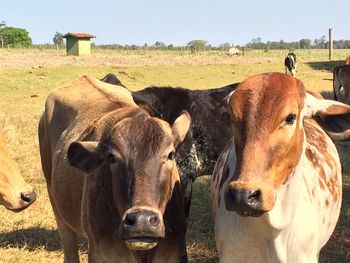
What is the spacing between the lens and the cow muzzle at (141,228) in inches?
112

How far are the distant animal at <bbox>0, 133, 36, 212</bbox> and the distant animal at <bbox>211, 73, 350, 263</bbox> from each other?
1.53m

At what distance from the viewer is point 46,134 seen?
202 inches

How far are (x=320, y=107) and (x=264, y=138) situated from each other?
0.69 metres

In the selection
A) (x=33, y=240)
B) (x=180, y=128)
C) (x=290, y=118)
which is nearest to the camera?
(x=290, y=118)

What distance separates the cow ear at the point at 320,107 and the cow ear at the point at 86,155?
1.38 m

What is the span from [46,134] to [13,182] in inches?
39.6

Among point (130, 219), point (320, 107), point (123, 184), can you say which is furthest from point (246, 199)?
point (320, 107)

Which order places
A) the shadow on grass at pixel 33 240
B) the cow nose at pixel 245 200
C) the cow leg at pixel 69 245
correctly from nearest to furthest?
1. the cow nose at pixel 245 200
2. the cow leg at pixel 69 245
3. the shadow on grass at pixel 33 240

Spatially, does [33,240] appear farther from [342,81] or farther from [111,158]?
[342,81]

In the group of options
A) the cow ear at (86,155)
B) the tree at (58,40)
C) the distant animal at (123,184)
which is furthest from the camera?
the tree at (58,40)

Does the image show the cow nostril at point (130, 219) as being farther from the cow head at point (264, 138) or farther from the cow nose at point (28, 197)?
the cow nose at point (28, 197)

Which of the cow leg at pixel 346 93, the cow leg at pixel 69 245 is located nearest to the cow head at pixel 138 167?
the cow leg at pixel 69 245

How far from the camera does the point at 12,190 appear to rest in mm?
4176

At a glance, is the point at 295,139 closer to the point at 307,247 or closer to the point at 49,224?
→ the point at 307,247
